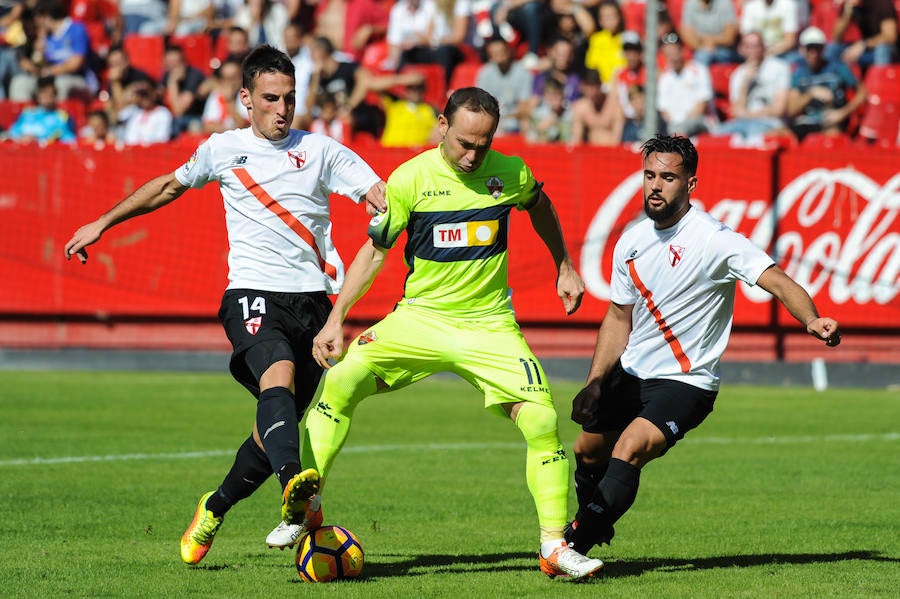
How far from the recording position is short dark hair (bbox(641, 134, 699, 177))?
7438 millimetres

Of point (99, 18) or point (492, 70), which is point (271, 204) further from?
point (99, 18)

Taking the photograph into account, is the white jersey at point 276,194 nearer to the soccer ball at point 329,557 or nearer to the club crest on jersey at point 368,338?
the club crest on jersey at point 368,338

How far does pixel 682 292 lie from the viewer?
754 centimetres

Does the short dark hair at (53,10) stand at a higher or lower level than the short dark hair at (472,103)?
higher

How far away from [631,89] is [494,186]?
1309cm

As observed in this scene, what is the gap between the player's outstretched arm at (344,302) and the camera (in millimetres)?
7273

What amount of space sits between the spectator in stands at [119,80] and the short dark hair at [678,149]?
1639 cm

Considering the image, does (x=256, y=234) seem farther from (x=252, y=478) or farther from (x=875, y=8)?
(x=875, y=8)

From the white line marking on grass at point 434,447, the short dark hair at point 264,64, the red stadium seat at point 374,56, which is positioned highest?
the short dark hair at point 264,64

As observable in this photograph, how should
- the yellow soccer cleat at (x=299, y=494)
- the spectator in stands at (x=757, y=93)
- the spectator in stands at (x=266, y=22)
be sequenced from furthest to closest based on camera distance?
the spectator in stands at (x=266, y=22), the spectator in stands at (x=757, y=93), the yellow soccer cleat at (x=299, y=494)

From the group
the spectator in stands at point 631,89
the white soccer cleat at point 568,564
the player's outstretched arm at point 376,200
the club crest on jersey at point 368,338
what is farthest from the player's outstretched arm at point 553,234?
the spectator in stands at point 631,89

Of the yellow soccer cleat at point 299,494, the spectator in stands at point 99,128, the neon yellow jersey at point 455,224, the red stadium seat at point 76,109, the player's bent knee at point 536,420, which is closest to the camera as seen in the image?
the yellow soccer cleat at point 299,494

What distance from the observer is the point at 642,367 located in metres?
7.69

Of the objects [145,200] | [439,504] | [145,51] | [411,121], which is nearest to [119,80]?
[145,51]
